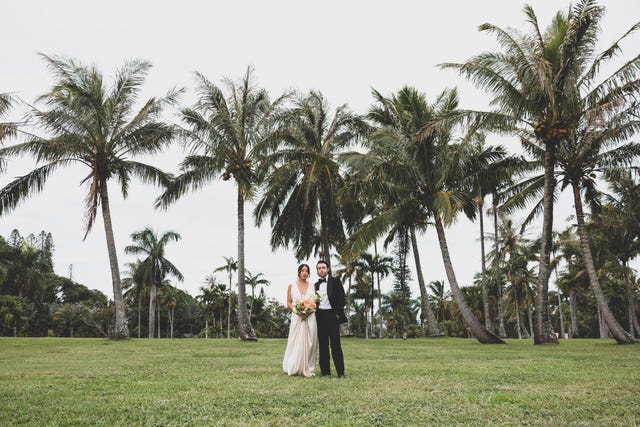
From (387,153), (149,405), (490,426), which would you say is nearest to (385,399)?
(490,426)

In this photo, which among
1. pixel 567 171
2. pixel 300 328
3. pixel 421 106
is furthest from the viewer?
pixel 421 106

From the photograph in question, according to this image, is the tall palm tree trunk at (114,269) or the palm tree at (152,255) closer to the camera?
the tall palm tree trunk at (114,269)

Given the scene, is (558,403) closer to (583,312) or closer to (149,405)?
(149,405)

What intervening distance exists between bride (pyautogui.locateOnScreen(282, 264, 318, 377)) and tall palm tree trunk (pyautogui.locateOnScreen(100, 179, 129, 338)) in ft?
53.0

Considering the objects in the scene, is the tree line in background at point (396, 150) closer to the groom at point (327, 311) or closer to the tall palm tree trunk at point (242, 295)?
the tall palm tree trunk at point (242, 295)

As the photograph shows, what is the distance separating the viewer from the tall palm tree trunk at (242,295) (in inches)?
907

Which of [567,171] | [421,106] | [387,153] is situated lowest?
[567,171]

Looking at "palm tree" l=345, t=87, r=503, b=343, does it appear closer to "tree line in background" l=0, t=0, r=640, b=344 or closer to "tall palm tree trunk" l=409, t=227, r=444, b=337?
"tree line in background" l=0, t=0, r=640, b=344

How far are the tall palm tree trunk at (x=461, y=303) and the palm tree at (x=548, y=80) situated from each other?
2.12 metres

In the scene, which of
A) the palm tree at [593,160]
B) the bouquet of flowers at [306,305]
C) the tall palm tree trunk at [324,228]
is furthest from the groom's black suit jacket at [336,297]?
the tall palm tree trunk at [324,228]

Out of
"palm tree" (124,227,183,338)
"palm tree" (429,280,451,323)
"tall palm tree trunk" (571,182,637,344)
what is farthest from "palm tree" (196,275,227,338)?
"tall palm tree trunk" (571,182,637,344)

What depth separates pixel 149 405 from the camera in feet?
17.9

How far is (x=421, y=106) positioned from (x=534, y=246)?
90.8 ft

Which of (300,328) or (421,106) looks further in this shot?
(421,106)
